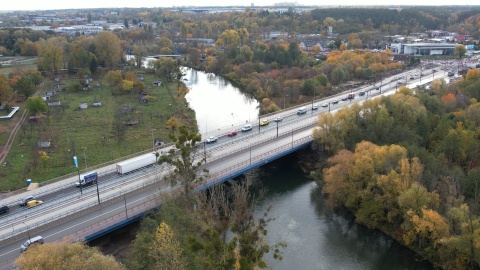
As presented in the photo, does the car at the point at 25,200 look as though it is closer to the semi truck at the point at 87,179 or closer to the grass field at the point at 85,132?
the semi truck at the point at 87,179

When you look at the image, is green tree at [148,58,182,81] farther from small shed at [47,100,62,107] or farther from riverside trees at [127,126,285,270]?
riverside trees at [127,126,285,270]

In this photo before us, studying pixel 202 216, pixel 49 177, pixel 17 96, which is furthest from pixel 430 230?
pixel 17 96

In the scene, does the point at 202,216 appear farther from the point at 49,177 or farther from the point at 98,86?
the point at 98,86

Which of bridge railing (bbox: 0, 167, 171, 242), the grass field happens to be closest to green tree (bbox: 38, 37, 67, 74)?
the grass field

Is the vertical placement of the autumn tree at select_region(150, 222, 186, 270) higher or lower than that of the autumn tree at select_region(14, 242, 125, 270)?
lower

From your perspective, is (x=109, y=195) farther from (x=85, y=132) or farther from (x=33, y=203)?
(x=85, y=132)
